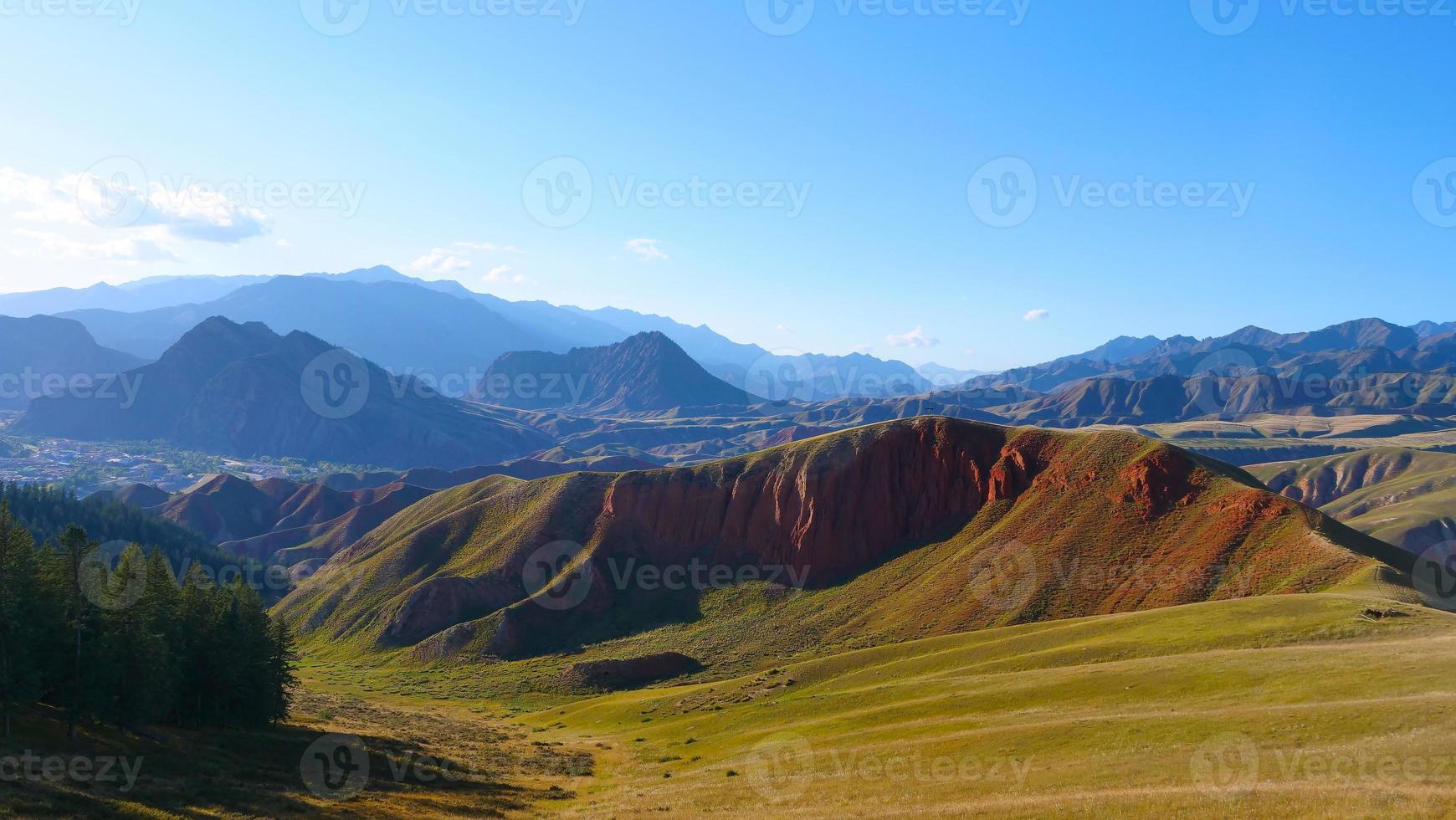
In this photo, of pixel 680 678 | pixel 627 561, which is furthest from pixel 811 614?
pixel 627 561

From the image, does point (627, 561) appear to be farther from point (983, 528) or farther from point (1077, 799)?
point (1077, 799)

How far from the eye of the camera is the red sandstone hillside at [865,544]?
83125 mm

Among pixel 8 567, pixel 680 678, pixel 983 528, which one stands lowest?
pixel 680 678

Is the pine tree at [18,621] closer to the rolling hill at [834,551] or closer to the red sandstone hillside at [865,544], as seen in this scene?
the rolling hill at [834,551]

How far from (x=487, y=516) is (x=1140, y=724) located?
122m

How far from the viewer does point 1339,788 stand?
79.4 feet
